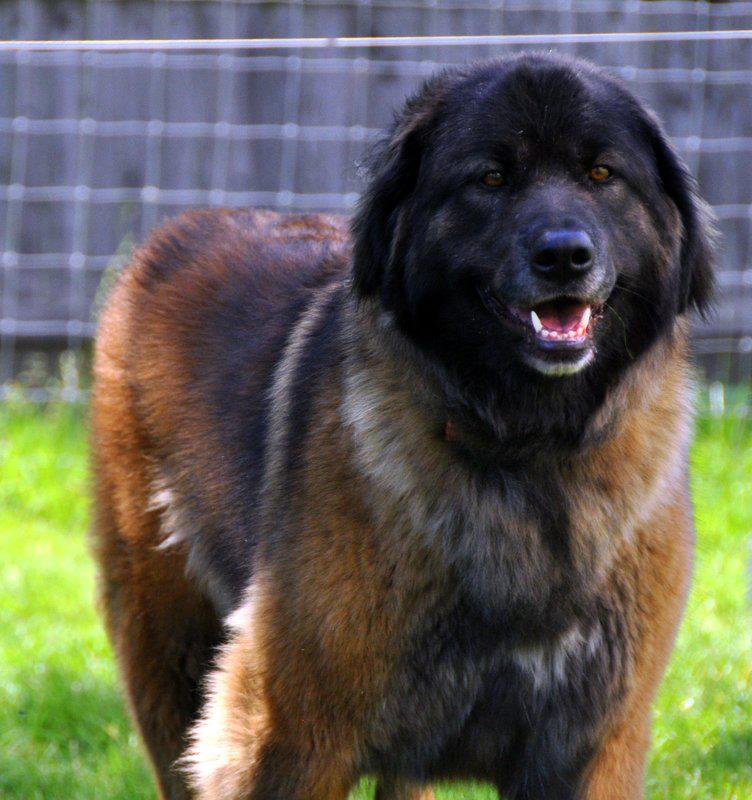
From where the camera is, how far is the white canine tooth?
257cm

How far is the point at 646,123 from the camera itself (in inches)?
108

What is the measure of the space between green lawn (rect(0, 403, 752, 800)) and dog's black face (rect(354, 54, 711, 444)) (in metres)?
1.20

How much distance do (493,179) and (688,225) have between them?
0.47 meters

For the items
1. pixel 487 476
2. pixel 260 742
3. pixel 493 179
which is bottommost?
pixel 260 742

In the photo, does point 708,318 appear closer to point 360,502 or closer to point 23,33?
point 360,502

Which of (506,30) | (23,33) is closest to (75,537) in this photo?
(23,33)

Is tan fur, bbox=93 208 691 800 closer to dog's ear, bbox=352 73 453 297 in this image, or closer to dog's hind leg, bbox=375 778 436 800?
dog's ear, bbox=352 73 453 297

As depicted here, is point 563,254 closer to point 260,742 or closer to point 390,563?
point 390,563

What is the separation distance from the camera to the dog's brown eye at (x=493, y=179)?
2625 millimetres

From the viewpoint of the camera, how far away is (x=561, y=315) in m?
2.62

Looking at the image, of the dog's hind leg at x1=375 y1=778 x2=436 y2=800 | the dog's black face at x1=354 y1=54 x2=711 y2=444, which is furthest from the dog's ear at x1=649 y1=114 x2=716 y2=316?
the dog's hind leg at x1=375 y1=778 x2=436 y2=800

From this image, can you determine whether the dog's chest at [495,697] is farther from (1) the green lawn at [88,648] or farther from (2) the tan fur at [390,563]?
(1) the green lawn at [88,648]

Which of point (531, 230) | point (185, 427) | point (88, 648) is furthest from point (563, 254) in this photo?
point (88, 648)

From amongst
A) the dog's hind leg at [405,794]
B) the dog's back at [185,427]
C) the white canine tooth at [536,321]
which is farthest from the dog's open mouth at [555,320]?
the dog's hind leg at [405,794]
